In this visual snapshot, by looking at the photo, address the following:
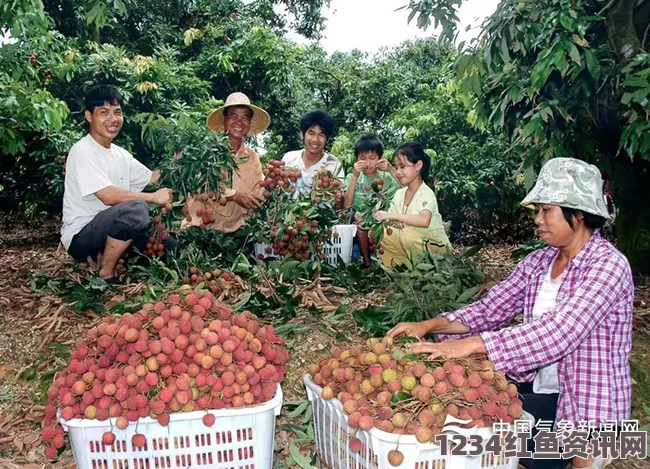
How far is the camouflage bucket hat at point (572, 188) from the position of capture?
64.2 inches

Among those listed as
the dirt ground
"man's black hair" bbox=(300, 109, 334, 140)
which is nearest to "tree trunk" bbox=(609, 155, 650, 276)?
the dirt ground

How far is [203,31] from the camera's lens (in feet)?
24.2

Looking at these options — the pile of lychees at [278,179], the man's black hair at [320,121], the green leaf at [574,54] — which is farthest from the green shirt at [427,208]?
the green leaf at [574,54]

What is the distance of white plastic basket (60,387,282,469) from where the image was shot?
4.64ft

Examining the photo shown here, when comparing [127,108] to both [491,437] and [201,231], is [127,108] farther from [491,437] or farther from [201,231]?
[491,437]

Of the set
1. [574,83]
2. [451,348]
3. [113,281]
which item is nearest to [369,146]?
[574,83]

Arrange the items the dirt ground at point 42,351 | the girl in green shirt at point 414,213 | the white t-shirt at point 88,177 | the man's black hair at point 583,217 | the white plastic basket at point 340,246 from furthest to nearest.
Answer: the white plastic basket at point 340,246, the girl in green shirt at point 414,213, the white t-shirt at point 88,177, the dirt ground at point 42,351, the man's black hair at point 583,217

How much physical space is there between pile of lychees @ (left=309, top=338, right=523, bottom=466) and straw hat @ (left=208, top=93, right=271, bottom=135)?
240 cm

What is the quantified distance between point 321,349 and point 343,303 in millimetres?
338

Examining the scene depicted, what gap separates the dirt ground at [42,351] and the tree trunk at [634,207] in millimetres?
237

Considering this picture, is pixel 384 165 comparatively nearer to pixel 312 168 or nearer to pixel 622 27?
pixel 312 168

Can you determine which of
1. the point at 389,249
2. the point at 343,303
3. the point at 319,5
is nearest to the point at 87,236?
the point at 343,303

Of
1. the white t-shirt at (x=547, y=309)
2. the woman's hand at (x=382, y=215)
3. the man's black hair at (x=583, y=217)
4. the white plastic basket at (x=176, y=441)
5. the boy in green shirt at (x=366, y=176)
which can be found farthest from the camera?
the boy in green shirt at (x=366, y=176)

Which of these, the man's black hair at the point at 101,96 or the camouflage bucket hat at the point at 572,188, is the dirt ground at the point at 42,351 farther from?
the man's black hair at the point at 101,96
